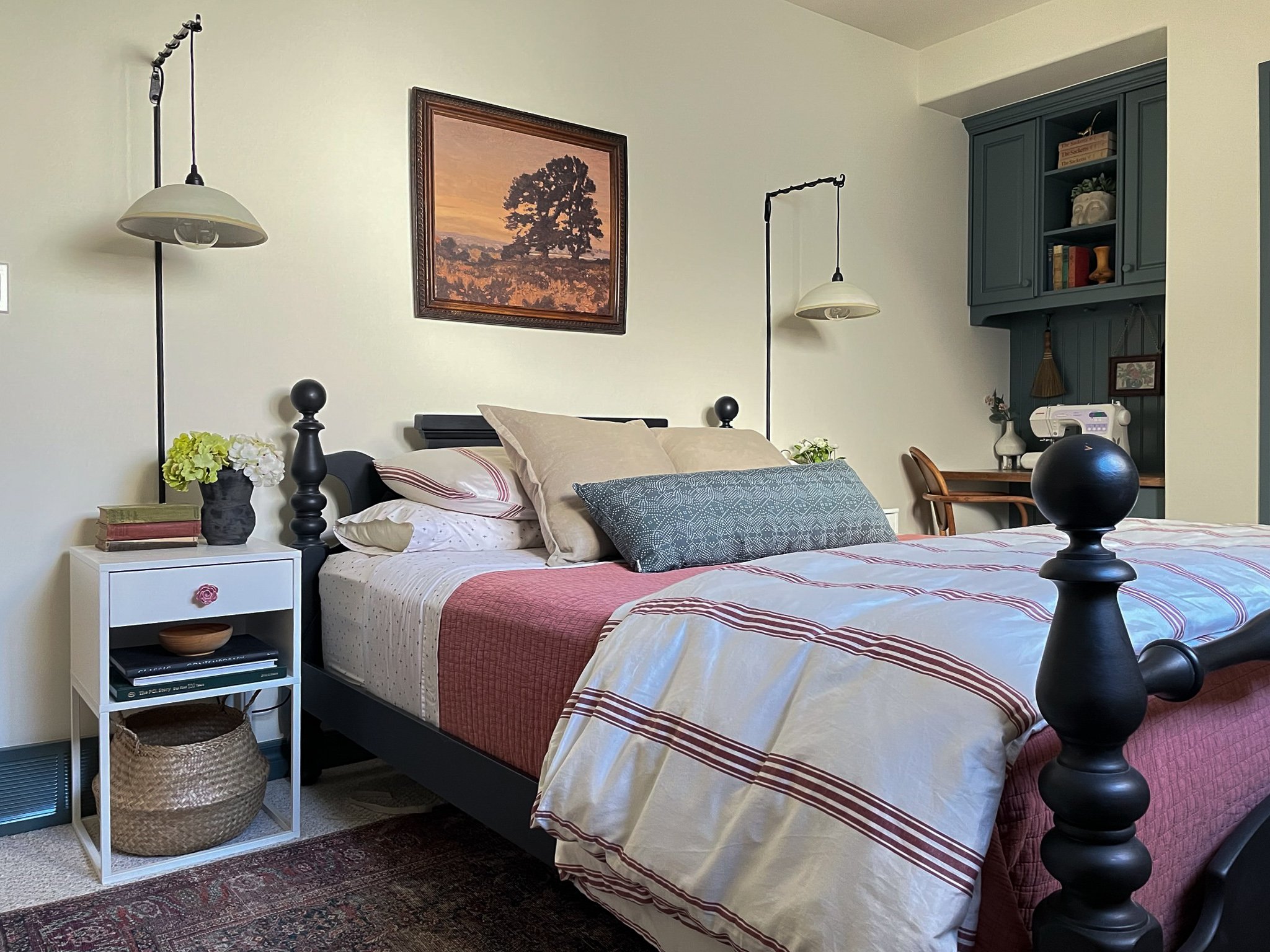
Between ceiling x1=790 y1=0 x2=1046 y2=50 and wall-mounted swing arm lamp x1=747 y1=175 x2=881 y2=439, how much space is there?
67 cm

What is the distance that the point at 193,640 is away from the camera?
2203mm

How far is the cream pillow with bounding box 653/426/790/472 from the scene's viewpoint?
9.36 ft

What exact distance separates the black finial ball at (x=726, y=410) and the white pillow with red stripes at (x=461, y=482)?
1.18 m

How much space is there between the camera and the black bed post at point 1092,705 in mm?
815

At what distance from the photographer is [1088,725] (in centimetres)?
82

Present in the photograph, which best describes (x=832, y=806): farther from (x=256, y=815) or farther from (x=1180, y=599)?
(x=256, y=815)

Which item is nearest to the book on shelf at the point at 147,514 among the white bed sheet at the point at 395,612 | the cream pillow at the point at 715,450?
the white bed sheet at the point at 395,612

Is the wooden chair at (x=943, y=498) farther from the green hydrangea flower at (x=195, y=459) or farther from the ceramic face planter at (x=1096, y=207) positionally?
the green hydrangea flower at (x=195, y=459)

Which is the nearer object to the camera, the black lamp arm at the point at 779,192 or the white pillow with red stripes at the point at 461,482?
the white pillow with red stripes at the point at 461,482

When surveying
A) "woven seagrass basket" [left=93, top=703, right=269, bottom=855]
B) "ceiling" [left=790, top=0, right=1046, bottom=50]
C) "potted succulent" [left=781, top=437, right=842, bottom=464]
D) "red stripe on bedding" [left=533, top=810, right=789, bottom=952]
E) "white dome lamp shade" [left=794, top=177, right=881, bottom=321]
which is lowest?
"woven seagrass basket" [left=93, top=703, right=269, bottom=855]

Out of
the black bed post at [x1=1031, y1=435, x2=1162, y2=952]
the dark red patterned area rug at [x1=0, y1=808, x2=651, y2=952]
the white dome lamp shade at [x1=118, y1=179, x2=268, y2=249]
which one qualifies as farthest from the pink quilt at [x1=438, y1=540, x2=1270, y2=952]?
the white dome lamp shade at [x1=118, y1=179, x2=268, y2=249]

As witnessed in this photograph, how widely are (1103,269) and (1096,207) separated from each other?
274 mm

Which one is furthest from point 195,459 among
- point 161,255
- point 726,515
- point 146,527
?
point 726,515

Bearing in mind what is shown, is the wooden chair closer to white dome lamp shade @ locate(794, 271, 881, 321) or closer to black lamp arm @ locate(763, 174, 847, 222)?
white dome lamp shade @ locate(794, 271, 881, 321)
